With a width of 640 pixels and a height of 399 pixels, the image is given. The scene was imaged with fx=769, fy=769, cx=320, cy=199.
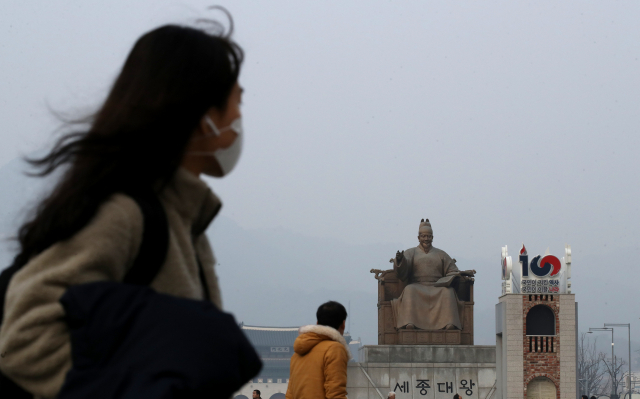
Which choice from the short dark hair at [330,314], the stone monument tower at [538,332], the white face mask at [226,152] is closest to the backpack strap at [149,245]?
the white face mask at [226,152]

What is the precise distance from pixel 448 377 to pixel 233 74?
69.1 ft

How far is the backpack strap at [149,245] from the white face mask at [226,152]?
239 mm

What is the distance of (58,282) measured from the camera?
3.81ft

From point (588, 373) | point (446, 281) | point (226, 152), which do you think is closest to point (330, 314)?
point (226, 152)

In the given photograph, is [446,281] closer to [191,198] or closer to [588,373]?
[191,198]

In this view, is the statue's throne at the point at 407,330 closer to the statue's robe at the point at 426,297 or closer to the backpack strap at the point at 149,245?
the statue's robe at the point at 426,297

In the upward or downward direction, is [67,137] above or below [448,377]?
above

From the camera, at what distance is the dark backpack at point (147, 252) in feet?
4.08

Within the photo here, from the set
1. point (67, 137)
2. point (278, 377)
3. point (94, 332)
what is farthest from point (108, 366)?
point (278, 377)

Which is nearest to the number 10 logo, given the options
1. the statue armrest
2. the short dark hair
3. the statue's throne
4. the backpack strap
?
the statue's throne

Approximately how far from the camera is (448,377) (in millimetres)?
21516

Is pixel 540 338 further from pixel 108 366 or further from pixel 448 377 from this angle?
pixel 108 366

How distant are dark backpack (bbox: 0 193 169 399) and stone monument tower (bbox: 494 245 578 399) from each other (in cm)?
2120

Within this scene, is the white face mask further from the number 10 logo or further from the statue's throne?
the number 10 logo
